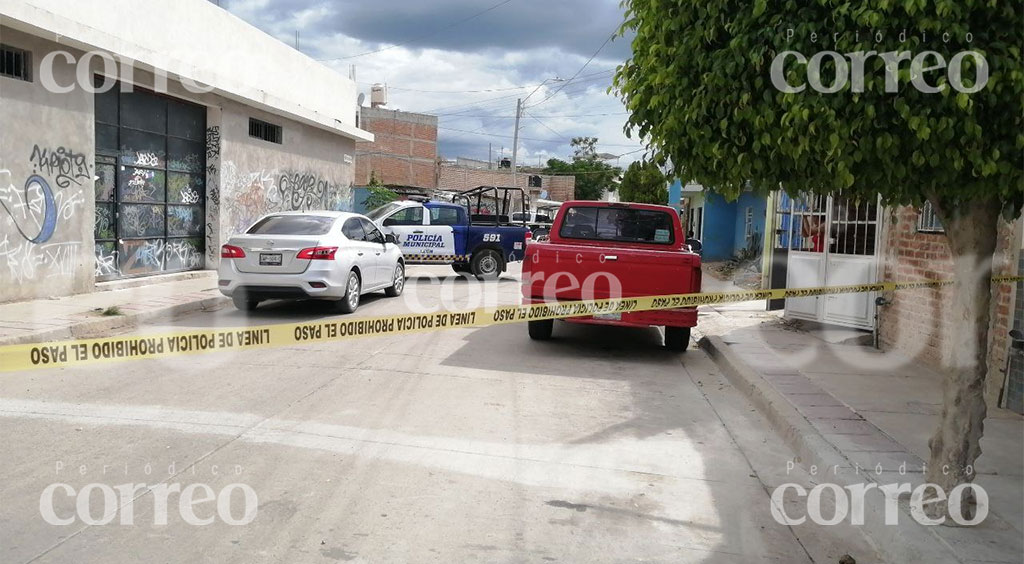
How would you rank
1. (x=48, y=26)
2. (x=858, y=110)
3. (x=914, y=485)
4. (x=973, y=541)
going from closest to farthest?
(x=858, y=110)
(x=973, y=541)
(x=914, y=485)
(x=48, y=26)

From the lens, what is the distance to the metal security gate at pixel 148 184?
1323cm

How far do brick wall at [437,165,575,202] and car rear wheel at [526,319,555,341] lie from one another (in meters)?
49.6

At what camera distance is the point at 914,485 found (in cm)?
472

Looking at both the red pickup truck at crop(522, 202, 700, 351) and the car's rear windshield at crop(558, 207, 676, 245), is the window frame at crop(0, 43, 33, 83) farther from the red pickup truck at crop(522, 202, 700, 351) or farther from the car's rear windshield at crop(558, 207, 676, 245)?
the car's rear windshield at crop(558, 207, 676, 245)

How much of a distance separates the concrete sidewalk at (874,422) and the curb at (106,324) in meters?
7.54

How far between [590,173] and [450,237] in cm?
6263

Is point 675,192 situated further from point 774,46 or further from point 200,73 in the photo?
point 774,46

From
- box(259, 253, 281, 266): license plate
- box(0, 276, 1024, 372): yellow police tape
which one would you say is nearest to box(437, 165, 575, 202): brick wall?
box(259, 253, 281, 266): license plate

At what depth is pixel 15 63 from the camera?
11.0 metres

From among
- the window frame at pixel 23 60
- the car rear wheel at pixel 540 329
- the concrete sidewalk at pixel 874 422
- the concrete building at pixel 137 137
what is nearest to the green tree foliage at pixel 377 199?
the concrete building at pixel 137 137

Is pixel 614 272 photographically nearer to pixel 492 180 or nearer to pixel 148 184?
pixel 148 184

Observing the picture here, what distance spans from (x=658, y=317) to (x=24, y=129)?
904 centimetres

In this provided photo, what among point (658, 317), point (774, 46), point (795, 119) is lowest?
point (658, 317)

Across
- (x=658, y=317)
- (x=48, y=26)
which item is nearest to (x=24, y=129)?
(x=48, y=26)
